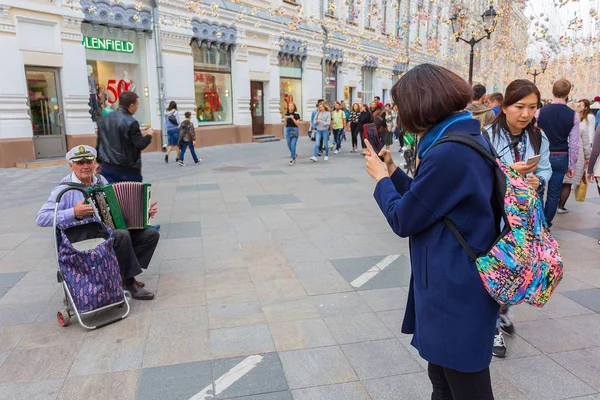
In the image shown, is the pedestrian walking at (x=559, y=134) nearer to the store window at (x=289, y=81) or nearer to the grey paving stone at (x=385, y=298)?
the grey paving stone at (x=385, y=298)

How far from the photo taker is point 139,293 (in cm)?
432

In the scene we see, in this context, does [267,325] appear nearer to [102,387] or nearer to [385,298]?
[385,298]

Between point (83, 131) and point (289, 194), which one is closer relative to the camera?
point (289, 194)

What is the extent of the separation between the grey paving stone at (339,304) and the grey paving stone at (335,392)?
100 centimetres

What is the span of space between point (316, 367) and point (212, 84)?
1690cm

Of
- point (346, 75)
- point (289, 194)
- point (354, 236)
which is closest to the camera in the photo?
point (354, 236)

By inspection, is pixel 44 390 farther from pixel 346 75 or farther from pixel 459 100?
pixel 346 75

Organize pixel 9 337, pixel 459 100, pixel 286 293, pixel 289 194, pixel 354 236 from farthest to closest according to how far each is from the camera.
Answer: pixel 289 194 < pixel 354 236 < pixel 286 293 < pixel 9 337 < pixel 459 100

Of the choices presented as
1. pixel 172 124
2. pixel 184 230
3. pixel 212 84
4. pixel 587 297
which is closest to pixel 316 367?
pixel 587 297

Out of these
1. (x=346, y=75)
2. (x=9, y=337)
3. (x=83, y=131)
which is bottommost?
(x=9, y=337)

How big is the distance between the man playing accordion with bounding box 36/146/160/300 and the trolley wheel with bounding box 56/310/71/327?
0.56 metres

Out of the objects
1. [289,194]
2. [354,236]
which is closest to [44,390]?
[354,236]

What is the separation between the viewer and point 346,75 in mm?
26172

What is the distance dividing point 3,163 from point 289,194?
7918mm
